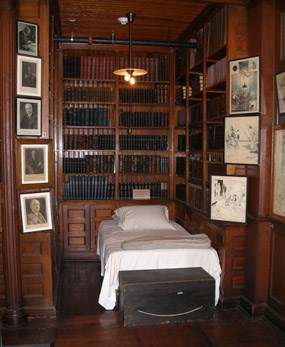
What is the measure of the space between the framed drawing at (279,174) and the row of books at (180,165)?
6.37ft

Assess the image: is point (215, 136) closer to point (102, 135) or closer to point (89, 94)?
point (102, 135)

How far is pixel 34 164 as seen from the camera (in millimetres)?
3348

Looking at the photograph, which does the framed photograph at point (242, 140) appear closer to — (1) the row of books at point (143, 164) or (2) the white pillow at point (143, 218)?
(2) the white pillow at point (143, 218)

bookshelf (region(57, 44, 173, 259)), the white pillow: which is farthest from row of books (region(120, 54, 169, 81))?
the white pillow

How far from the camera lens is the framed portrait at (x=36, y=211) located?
131 inches

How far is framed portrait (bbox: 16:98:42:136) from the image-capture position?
10.6 feet

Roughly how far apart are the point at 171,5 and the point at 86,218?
2.95 m

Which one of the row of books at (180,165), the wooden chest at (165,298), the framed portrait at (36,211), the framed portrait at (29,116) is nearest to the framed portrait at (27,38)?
the framed portrait at (29,116)

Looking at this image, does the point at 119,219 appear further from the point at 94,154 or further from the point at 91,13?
the point at 91,13

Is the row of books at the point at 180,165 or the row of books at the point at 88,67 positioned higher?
the row of books at the point at 88,67

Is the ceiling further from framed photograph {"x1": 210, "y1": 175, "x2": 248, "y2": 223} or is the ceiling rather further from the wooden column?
framed photograph {"x1": 210, "y1": 175, "x2": 248, "y2": 223}

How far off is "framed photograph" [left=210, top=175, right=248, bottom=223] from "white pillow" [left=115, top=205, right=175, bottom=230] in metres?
0.89

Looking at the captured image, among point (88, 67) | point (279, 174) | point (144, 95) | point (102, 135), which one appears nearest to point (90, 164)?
point (102, 135)

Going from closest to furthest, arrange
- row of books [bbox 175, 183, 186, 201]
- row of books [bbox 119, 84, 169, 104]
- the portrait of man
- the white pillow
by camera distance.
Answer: the portrait of man
the white pillow
row of books [bbox 175, 183, 186, 201]
row of books [bbox 119, 84, 169, 104]
